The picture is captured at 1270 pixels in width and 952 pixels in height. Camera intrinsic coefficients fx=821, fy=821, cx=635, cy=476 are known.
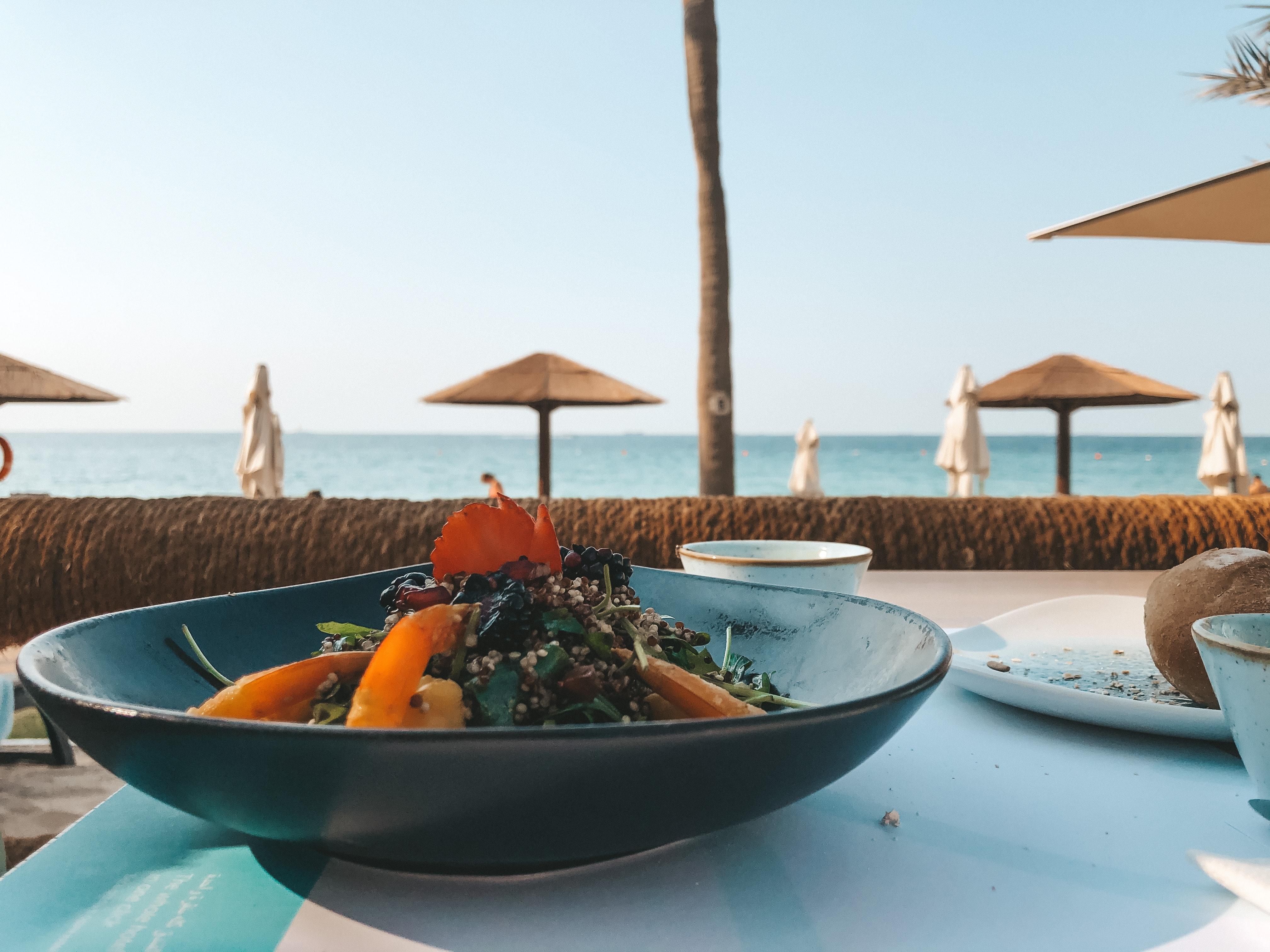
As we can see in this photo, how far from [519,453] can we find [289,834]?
51807 mm

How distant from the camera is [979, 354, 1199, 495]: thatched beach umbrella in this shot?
7.33m

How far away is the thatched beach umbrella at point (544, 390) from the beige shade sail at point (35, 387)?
2.94 meters

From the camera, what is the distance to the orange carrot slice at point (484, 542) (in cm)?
63

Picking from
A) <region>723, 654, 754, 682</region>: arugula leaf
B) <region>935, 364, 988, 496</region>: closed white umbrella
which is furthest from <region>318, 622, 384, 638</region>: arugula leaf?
<region>935, 364, 988, 496</region>: closed white umbrella

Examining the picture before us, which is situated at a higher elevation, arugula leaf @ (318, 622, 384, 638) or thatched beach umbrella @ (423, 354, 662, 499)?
thatched beach umbrella @ (423, 354, 662, 499)

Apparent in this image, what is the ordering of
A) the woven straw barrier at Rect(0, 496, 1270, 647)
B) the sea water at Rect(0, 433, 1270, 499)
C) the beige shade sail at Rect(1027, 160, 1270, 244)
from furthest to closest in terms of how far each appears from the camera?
the sea water at Rect(0, 433, 1270, 499) → the woven straw barrier at Rect(0, 496, 1270, 647) → the beige shade sail at Rect(1027, 160, 1270, 244)

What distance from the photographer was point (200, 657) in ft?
2.35

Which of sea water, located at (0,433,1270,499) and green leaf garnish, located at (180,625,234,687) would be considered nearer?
green leaf garnish, located at (180,625,234,687)

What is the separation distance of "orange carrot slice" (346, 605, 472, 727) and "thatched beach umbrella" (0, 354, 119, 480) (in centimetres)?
790

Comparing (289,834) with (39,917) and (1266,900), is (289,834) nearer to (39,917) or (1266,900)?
(39,917)

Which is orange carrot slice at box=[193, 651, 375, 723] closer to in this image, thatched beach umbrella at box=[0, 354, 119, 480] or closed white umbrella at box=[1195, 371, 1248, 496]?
thatched beach umbrella at box=[0, 354, 119, 480]

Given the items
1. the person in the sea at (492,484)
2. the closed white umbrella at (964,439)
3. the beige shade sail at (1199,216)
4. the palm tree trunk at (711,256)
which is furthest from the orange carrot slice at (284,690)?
the closed white umbrella at (964,439)

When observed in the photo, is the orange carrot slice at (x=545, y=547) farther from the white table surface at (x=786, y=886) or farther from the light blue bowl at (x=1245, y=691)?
the light blue bowl at (x=1245, y=691)

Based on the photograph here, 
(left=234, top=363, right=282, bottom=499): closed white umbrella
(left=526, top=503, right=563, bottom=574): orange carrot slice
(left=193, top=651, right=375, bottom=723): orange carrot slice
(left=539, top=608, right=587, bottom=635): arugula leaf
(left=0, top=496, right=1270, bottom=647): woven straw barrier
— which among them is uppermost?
(left=234, top=363, right=282, bottom=499): closed white umbrella
